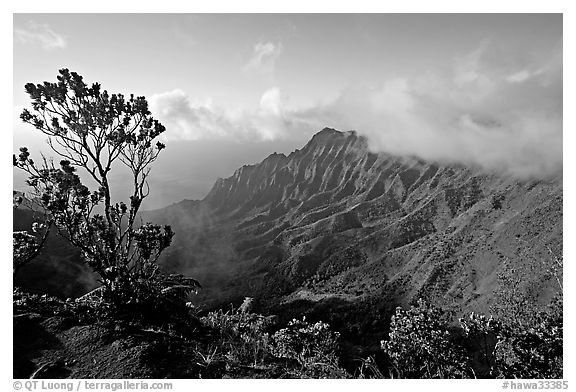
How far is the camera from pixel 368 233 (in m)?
122

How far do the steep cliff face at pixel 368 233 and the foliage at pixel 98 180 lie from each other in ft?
146

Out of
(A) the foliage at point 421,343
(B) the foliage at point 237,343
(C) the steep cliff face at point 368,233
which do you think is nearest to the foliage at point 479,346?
(A) the foliage at point 421,343

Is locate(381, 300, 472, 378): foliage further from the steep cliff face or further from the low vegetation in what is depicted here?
the steep cliff face

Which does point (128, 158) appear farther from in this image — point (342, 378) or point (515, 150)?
point (515, 150)

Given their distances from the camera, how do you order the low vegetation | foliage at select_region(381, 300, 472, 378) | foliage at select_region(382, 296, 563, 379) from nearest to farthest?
the low vegetation < foliage at select_region(382, 296, 563, 379) < foliage at select_region(381, 300, 472, 378)

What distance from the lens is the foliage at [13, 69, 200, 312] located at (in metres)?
6.45

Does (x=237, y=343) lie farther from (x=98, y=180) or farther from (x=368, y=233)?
(x=368, y=233)

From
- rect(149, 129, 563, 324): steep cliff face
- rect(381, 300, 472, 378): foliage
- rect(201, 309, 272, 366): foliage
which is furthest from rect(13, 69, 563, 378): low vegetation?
rect(149, 129, 563, 324): steep cliff face

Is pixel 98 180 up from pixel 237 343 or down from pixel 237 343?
up

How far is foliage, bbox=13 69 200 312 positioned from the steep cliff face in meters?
44.6

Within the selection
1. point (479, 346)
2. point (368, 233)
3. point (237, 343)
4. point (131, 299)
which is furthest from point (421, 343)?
point (368, 233)

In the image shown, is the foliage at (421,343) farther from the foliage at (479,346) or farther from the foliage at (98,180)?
the foliage at (98,180)

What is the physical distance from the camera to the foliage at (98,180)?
6.45 metres

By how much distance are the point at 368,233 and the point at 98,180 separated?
11976 centimetres
